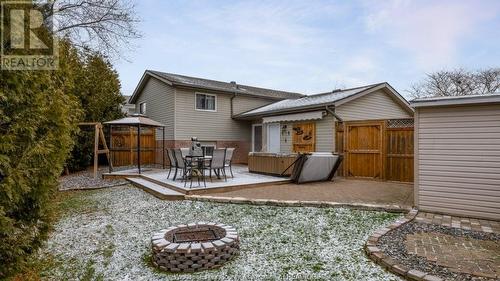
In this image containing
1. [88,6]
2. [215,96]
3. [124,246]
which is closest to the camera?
[124,246]

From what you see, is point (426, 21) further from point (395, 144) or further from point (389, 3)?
point (395, 144)

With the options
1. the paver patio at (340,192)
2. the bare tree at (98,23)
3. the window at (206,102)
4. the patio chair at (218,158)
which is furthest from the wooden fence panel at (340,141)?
the bare tree at (98,23)

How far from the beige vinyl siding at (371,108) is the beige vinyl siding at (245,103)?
647 centimetres

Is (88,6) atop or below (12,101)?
atop

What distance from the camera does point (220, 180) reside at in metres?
9.02

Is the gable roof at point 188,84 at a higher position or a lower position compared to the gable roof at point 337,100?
higher

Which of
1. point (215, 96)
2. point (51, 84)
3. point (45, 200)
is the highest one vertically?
point (215, 96)

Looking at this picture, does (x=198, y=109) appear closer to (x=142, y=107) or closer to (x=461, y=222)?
(x=142, y=107)

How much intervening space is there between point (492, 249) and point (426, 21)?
1007 centimetres

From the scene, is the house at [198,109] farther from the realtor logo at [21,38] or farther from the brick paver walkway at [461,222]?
the realtor logo at [21,38]

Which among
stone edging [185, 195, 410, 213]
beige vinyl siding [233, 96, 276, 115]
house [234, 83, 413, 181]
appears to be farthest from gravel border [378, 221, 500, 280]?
beige vinyl siding [233, 96, 276, 115]

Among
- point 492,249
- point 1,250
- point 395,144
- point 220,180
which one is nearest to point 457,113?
point 492,249

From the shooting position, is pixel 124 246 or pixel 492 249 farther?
pixel 124 246

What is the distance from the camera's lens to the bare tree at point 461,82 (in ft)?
62.0
